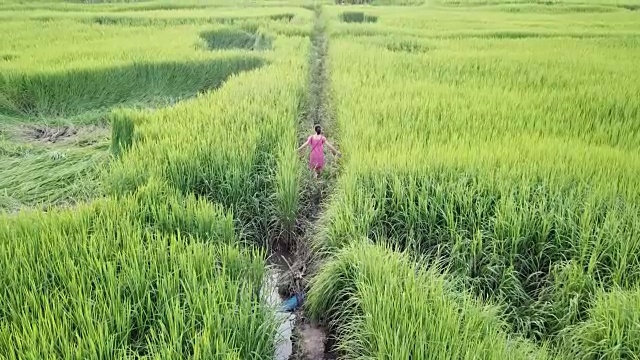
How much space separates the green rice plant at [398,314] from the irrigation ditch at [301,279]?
11 centimetres

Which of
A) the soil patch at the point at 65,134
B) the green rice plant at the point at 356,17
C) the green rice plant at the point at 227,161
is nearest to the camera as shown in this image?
the green rice plant at the point at 227,161

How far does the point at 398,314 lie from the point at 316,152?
2.24 m

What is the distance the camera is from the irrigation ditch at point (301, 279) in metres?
2.52

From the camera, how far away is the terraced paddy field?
2.03 m

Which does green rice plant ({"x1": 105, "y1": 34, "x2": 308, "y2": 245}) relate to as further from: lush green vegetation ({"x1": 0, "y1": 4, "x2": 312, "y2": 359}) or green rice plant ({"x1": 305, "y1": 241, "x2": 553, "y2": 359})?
green rice plant ({"x1": 305, "y1": 241, "x2": 553, "y2": 359})

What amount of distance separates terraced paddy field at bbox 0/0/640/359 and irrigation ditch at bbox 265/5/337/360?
2 centimetres

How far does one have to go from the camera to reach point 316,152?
4.10 metres

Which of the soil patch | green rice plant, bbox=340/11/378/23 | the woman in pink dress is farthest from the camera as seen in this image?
green rice plant, bbox=340/11/378/23

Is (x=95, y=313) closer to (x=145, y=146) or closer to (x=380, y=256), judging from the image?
(x=380, y=256)

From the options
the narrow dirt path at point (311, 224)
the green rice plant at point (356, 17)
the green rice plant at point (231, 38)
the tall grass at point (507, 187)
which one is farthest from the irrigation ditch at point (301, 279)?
the green rice plant at point (356, 17)

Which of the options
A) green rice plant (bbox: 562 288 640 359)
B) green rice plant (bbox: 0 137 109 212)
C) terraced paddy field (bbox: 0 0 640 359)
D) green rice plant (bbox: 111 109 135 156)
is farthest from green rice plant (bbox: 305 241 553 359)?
green rice plant (bbox: 111 109 135 156)

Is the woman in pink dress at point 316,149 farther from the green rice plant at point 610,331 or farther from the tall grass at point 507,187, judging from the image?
the green rice plant at point 610,331

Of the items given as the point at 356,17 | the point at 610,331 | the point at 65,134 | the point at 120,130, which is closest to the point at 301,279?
the point at 610,331

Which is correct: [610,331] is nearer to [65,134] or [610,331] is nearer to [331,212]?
[331,212]
